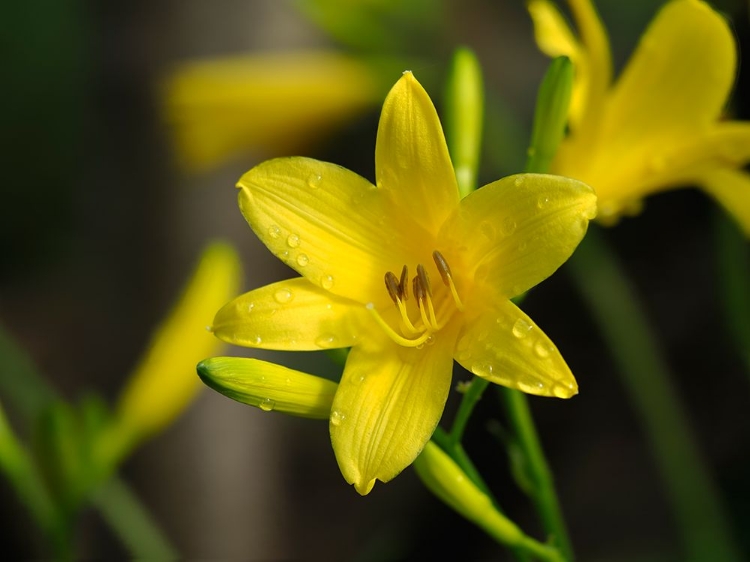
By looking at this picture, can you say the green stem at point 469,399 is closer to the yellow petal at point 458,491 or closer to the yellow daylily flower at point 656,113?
the yellow petal at point 458,491

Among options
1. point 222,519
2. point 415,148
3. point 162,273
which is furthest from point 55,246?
point 415,148

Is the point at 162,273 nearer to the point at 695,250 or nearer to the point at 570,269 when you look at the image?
the point at 570,269

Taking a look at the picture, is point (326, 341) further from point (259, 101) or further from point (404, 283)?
point (259, 101)

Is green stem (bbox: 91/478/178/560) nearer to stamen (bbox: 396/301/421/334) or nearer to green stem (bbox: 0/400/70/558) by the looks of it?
green stem (bbox: 0/400/70/558)

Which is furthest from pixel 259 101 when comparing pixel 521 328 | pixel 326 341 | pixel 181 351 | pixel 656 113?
pixel 521 328

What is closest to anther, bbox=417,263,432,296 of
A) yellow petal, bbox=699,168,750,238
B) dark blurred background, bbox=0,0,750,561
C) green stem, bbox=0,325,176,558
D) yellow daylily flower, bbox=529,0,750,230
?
yellow daylily flower, bbox=529,0,750,230
